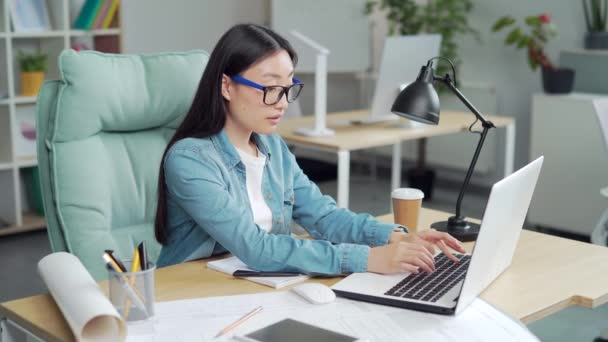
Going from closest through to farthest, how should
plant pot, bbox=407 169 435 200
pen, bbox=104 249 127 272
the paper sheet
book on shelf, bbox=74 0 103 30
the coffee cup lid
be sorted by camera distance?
the paper sheet
pen, bbox=104 249 127 272
the coffee cup lid
book on shelf, bbox=74 0 103 30
plant pot, bbox=407 169 435 200

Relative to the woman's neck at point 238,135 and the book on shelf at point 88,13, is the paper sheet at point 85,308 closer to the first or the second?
the woman's neck at point 238,135

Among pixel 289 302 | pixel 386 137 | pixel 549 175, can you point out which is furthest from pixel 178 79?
pixel 549 175

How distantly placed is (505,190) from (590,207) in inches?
115

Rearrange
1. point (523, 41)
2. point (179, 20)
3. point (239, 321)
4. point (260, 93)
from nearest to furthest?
point (239, 321), point (260, 93), point (523, 41), point (179, 20)

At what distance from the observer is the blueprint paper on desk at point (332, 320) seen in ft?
4.42

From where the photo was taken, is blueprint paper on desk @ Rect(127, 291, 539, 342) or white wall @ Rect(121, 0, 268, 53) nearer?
blueprint paper on desk @ Rect(127, 291, 539, 342)

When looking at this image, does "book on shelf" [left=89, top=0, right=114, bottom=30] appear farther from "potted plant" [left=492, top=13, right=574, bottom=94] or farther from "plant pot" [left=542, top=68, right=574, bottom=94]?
"plant pot" [left=542, top=68, right=574, bottom=94]

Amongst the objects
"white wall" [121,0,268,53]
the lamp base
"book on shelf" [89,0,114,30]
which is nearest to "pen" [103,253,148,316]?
the lamp base

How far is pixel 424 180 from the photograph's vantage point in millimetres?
5160

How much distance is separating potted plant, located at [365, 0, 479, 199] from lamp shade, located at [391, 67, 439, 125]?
123 inches

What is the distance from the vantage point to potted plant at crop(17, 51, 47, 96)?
4219 millimetres

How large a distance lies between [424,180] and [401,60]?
167 centimetres

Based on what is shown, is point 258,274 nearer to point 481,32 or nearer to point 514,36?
point 514,36

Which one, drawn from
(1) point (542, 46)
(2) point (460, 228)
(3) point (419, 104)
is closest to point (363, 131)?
(1) point (542, 46)
